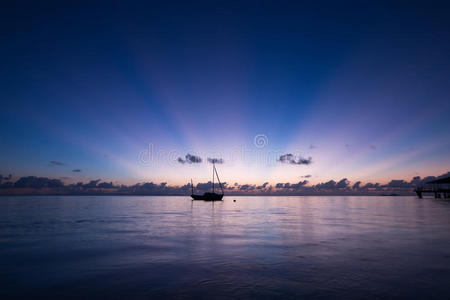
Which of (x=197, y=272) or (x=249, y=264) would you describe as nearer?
(x=197, y=272)

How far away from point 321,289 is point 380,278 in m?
3.58

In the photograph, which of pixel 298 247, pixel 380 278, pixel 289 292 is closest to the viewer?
pixel 289 292

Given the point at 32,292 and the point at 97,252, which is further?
the point at 97,252

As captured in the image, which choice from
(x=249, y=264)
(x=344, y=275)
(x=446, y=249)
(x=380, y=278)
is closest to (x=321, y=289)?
(x=344, y=275)

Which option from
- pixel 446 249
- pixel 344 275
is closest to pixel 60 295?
pixel 344 275

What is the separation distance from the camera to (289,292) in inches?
439

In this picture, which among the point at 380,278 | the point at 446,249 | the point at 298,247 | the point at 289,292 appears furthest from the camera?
the point at 298,247

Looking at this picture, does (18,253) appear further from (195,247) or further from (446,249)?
(446,249)

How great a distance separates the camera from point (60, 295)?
1120 cm

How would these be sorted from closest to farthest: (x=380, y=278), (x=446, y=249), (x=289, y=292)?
(x=289, y=292)
(x=380, y=278)
(x=446, y=249)

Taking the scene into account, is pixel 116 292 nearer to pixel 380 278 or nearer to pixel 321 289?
pixel 321 289

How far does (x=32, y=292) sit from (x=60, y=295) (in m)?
1.59

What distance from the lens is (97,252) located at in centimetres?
1980

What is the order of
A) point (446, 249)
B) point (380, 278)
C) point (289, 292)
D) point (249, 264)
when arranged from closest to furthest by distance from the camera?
1. point (289, 292)
2. point (380, 278)
3. point (249, 264)
4. point (446, 249)
